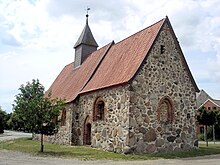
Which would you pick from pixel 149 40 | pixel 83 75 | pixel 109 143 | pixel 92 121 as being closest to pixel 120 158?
pixel 109 143

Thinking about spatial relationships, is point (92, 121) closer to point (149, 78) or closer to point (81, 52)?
point (149, 78)

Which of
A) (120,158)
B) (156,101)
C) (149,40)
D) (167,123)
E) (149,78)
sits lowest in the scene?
(120,158)

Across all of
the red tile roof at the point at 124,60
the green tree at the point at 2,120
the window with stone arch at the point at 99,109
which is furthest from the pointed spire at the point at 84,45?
the green tree at the point at 2,120

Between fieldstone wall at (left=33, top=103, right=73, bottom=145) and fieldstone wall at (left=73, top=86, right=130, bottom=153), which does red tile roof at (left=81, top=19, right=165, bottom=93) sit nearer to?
fieldstone wall at (left=73, top=86, right=130, bottom=153)

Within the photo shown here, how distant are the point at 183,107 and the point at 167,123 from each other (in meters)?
1.85

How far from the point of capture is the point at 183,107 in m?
21.4

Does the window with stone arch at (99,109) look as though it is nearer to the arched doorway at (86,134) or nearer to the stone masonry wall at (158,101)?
the arched doorway at (86,134)

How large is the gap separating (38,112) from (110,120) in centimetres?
476

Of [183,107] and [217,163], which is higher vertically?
[183,107]

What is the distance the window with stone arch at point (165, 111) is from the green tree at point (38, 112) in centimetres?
659

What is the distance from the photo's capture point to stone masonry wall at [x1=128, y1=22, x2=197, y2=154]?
1936cm

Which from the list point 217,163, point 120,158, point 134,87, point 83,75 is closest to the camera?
point 217,163

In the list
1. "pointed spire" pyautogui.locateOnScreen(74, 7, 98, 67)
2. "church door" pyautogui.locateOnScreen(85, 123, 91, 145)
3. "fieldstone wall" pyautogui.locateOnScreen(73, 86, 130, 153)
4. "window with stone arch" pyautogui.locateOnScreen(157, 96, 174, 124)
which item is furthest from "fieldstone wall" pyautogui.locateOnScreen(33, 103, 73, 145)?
"window with stone arch" pyautogui.locateOnScreen(157, 96, 174, 124)

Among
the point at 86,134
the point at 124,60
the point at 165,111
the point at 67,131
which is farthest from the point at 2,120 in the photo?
the point at 165,111
